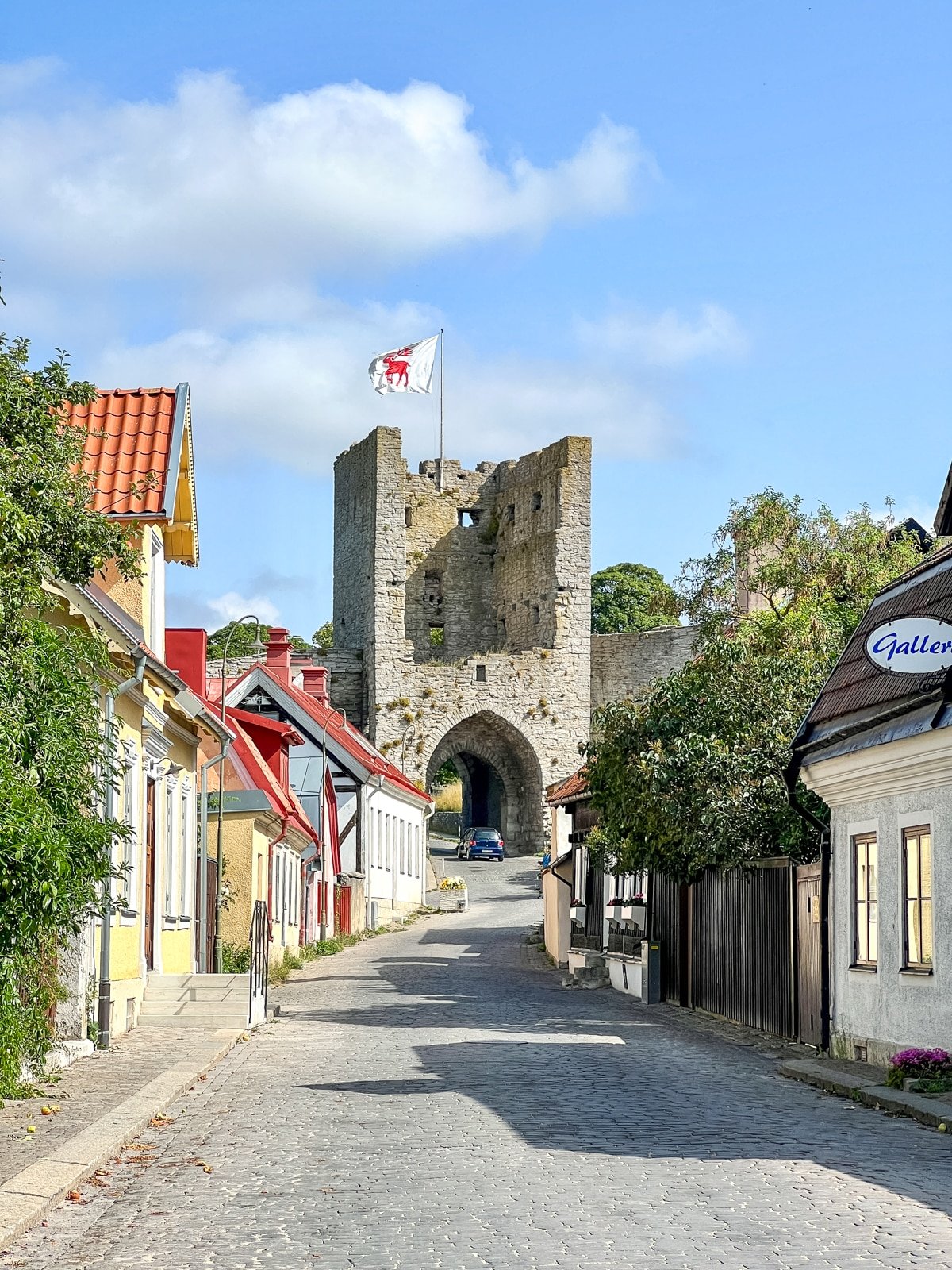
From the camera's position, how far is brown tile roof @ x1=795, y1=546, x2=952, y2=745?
13.1 m

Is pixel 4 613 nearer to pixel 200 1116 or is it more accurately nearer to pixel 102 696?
pixel 200 1116

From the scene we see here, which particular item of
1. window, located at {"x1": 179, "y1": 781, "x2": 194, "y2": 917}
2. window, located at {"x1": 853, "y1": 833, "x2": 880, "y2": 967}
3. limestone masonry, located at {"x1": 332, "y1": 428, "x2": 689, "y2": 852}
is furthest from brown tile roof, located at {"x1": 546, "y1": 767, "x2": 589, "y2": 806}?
limestone masonry, located at {"x1": 332, "y1": 428, "x2": 689, "y2": 852}

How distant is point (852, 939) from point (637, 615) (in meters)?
86.0

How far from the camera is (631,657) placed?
7169 centimetres

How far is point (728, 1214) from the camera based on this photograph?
23.0 feet

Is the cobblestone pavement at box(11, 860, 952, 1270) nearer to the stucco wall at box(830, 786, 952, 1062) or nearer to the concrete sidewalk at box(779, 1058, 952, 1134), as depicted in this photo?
the concrete sidewalk at box(779, 1058, 952, 1134)

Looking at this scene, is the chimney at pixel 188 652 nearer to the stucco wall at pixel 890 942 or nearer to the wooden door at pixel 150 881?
the wooden door at pixel 150 881

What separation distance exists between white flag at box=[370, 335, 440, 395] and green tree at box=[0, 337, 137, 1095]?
54.9 m

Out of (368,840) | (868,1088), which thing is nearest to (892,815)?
(868,1088)

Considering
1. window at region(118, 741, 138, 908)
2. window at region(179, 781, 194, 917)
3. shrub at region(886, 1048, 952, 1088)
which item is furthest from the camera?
window at region(179, 781, 194, 917)

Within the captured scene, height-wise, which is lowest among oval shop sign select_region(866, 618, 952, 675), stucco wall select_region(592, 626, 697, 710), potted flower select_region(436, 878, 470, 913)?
potted flower select_region(436, 878, 470, 913)

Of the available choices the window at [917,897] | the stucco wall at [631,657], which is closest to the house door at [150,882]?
the window at [917,897]

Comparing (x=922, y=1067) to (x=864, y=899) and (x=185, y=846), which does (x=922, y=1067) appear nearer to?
(x=864, y=899)

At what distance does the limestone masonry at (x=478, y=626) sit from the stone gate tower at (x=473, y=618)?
7cm
